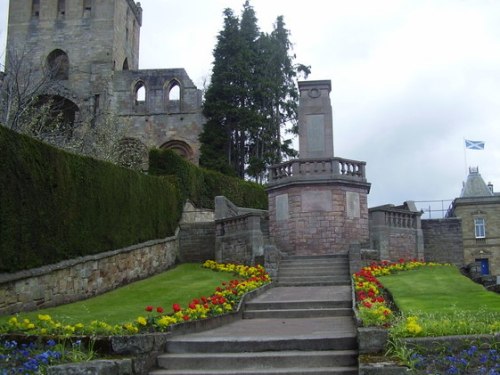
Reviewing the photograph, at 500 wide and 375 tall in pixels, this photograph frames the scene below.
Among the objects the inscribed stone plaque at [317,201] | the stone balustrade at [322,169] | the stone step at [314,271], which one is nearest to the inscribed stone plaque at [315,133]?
the stone balustrade at [322,169]

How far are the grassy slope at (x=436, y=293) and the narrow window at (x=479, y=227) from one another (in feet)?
94.3

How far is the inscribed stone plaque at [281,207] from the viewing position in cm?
2216

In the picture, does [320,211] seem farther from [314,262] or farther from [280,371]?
[280,371]

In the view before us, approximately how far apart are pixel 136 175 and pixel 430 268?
36.4ft

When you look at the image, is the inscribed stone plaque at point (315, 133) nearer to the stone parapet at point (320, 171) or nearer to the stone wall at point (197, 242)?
the stone parapet at point (320, 171)

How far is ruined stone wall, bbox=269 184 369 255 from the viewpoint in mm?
21391

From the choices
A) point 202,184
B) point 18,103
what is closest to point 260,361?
point 18,103

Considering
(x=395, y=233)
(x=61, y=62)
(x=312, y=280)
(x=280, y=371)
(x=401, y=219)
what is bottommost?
(x=280, y=371)

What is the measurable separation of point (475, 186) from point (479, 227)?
5827mm

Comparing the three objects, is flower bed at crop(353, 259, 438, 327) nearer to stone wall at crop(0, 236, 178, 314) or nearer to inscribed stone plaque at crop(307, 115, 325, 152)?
inscribed stone plaque at crop(307, 115, 325, 152)

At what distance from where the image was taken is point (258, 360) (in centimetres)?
813

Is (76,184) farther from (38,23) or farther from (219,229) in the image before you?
(38,23)

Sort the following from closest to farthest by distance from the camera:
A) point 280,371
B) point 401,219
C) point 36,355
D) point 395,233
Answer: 1. point 36,355
2. point 280,371
3. point 395,233
4. point 401,219

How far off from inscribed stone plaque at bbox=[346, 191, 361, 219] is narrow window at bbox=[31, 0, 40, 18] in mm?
35730
